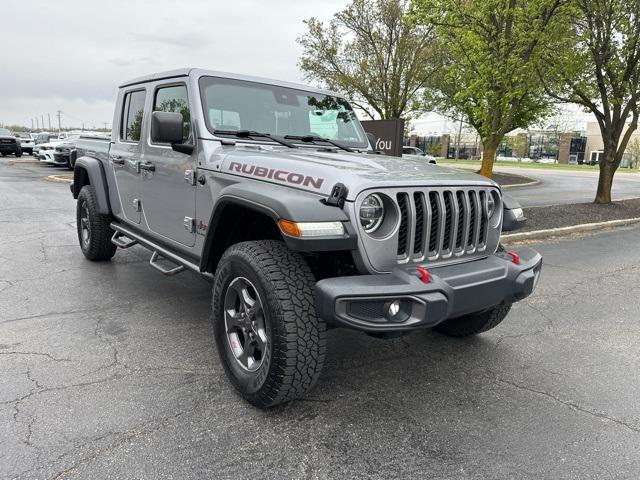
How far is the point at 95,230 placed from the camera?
562 centimetres

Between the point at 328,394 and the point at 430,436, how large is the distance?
2.21 ft

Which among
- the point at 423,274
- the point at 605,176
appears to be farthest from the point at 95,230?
the point at 605,176

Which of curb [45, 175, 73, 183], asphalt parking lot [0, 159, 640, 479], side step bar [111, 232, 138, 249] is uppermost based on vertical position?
side step bar [111, 232, 138, 249]

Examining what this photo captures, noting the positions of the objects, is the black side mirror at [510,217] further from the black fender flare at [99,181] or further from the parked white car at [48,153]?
the parked white car at [48,153]

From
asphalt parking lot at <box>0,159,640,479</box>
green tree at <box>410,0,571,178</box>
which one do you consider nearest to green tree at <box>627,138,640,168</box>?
green tree at <box>410,0,571,178</box>

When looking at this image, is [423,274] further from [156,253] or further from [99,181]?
[99,181]

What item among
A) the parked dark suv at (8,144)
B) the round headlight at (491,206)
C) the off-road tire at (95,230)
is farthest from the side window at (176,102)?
the parked dark suv at (8,144)

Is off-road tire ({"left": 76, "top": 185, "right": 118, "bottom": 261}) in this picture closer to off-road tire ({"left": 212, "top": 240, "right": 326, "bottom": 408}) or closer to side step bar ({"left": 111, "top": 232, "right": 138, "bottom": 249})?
side step bar ({"left": 111, "top": 232, "right": 138, "bottom": 249})

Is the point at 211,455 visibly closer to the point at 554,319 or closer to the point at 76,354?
the point at 76,354

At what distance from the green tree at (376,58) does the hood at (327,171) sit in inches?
671

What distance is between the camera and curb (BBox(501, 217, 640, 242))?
8.38 meters

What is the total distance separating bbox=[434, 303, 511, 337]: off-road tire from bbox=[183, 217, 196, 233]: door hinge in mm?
1998

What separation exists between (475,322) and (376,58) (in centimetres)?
1866

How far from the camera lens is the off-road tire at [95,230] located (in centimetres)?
551
